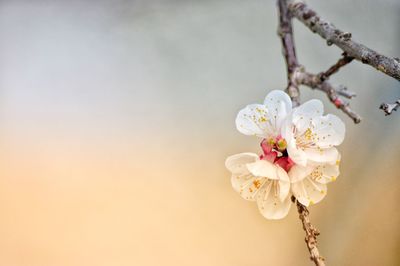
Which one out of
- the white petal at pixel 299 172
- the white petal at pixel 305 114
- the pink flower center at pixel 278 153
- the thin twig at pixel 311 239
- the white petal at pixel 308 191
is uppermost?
the white petal at pixel 305 114

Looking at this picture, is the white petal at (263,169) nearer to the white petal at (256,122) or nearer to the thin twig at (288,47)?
the white petal at (256,122)

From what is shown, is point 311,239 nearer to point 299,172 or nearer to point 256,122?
point 299,172

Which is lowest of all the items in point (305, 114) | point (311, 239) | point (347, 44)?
point (311, 239)

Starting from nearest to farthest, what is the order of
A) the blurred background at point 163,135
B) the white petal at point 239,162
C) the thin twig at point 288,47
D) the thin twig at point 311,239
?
the thin twig at point 311,239
the white petal at point 239,162
the thin twig at point 288,47
the blurred background at point 163,135

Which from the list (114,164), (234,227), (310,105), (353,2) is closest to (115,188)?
(114,164)

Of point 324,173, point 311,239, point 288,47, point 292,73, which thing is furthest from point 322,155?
point 288,47

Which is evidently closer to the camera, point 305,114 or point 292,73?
point 305,114

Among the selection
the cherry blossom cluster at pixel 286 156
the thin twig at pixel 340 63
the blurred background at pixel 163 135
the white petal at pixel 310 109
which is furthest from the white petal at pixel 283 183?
the blurred background at pixel 163 135

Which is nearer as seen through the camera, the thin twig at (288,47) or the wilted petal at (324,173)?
the wilted petal at (324,173)
